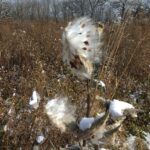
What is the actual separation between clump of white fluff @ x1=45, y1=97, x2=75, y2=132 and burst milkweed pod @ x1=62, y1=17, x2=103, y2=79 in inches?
7.7

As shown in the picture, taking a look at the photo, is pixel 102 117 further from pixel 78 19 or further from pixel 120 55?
pixel 120 55

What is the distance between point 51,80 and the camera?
16.5 feet

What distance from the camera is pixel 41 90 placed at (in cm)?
379

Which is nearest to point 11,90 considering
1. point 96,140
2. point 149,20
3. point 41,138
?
point 41,138

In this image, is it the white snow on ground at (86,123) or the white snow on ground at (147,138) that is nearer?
the white snow on ground at (86,123)

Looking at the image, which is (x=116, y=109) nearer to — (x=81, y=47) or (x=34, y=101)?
(x=81, y=47)

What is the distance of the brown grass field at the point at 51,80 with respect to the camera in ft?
9.55

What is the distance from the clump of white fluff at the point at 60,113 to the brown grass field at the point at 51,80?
104 mm

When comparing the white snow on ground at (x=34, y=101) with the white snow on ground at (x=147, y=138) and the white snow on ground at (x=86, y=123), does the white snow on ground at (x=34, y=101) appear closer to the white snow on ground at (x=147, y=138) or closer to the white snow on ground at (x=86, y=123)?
the white snow on ground at (x=86, y=123)

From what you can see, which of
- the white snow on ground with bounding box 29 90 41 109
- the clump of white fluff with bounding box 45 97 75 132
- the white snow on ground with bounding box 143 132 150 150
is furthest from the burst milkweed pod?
the white snow on ground with bounding box 143 132 150 150

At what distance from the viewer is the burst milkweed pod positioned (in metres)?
1.50

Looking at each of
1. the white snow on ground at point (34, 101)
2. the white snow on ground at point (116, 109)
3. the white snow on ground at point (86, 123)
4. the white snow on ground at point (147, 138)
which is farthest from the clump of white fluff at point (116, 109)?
the white snow on ground at point (147, 138)

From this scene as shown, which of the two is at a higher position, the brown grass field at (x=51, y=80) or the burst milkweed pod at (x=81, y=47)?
the burst milkweed pod at (x=81, y=47)

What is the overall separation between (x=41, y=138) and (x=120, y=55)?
3940mm
